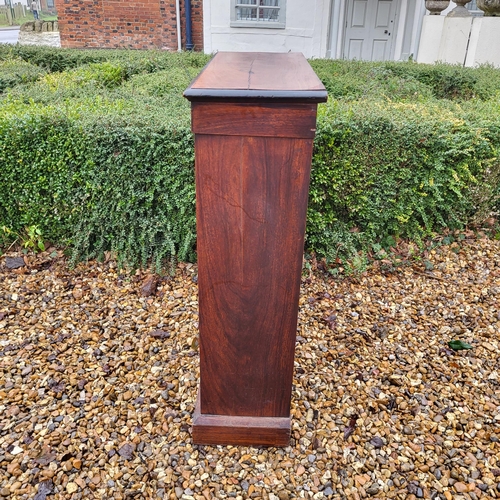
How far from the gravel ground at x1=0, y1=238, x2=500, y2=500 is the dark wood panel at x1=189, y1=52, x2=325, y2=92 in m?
1.46

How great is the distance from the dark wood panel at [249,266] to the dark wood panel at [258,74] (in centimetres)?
16

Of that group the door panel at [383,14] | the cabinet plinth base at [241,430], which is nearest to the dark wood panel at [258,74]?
the cabinet plinth base at [241,430]

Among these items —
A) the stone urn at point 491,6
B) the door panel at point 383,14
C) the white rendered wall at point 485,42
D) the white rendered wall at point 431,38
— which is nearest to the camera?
the stone urn at point 491,6

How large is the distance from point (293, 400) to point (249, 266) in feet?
2.97

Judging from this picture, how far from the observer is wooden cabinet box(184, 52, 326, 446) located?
1.40 m

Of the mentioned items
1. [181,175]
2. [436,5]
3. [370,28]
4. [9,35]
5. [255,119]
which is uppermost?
[436,5]

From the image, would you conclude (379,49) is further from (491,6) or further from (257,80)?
(257,80)

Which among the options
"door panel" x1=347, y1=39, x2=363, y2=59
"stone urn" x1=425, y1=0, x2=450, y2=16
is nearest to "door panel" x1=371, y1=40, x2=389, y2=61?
"door panel" x1=347, y1=39, x2=363, y2=59

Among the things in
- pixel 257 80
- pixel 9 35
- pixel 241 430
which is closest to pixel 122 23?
pixel 257 80

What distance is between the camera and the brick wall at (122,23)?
389 inches

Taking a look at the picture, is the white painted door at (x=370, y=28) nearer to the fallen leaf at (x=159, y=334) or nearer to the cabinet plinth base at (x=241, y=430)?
the fallen leaf at (x=159, y=334)

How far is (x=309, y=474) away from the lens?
1.86 metres

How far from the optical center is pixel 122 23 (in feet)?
32.8

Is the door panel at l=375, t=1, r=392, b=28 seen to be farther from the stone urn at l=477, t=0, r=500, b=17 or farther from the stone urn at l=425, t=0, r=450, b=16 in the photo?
the stone urn at l=477, t=0, r=500, b=17
